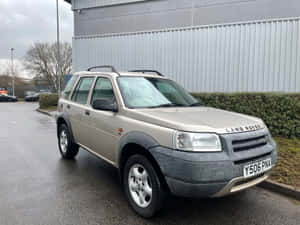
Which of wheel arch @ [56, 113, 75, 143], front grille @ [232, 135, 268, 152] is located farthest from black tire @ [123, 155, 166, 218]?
wheel arch @ [56, 113, 75, 143]

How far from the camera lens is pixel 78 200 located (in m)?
3.47

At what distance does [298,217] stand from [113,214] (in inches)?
91.8

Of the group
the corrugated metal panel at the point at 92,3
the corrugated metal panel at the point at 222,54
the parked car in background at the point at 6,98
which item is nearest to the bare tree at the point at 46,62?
the parked car in background at the point at 6,98

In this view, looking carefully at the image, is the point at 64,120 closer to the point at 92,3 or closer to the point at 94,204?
the point at 94,204

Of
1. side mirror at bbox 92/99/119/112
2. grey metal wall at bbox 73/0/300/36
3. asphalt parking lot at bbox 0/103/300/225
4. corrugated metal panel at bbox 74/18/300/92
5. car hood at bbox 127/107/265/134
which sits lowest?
asphalt parking lot at bbox 0/103/300/225

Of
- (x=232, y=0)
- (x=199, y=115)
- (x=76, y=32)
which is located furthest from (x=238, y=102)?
(x=76, y=32)

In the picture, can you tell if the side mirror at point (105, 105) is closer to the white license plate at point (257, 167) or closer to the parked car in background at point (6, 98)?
the white license plate at point (257, 167)

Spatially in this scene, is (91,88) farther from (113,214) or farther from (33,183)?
(113,214)

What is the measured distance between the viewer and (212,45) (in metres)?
9.05

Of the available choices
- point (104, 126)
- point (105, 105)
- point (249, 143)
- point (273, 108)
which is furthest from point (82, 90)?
point (273, 108)

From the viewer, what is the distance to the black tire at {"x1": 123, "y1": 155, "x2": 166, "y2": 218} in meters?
2.76

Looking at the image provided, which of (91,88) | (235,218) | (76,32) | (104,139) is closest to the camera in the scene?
(235,218)

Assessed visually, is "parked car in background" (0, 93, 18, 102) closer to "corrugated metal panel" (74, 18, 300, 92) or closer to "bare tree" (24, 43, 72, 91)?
"bare tree" (24, 43, 72, 91)

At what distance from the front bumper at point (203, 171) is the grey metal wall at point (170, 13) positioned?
9.97m
